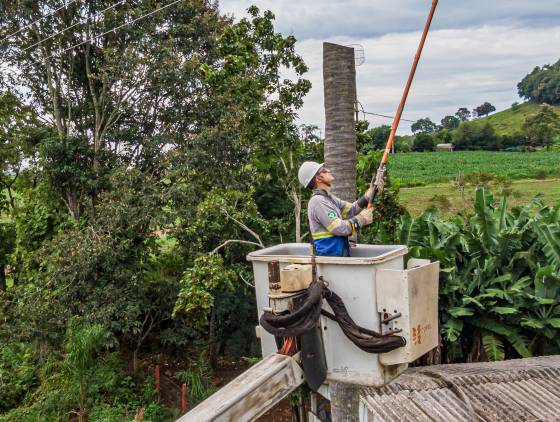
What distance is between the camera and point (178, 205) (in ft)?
30.2

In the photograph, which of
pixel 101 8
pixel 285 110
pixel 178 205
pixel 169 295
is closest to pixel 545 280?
pixel 285 110

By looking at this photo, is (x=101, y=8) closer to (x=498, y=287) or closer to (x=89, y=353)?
(x=89, y=353)

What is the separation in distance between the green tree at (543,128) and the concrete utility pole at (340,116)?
33.4 m

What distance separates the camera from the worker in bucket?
3828mm

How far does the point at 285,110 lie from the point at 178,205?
239cm

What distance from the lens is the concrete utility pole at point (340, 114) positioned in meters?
5.95

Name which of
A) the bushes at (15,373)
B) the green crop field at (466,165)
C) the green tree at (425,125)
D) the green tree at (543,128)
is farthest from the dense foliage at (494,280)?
the green tree at (425,125)

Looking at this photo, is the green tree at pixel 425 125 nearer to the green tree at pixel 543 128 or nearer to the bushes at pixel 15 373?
the green tree at pixel 543 128

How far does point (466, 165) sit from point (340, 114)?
93.0 ft

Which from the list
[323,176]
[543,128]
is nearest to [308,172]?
[323,176]

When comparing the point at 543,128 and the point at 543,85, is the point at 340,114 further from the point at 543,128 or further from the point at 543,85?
the point at 543,85

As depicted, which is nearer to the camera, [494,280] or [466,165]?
[494,280]

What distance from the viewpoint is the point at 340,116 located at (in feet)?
19.7

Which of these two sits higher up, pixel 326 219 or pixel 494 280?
pixel 326 219
